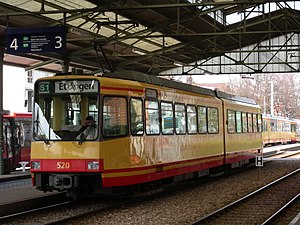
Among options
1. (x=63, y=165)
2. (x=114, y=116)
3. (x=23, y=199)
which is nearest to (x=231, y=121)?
(x=114, y=116)

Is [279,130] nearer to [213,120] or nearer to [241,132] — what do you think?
[241,132]

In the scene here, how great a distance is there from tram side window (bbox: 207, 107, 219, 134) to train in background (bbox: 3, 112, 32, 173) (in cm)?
889

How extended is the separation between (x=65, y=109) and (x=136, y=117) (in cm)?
169

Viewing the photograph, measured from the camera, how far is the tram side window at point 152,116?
12797mm

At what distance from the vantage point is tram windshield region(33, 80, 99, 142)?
11484mm

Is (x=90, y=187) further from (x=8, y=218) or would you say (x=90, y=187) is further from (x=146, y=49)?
(x=146, y=49)

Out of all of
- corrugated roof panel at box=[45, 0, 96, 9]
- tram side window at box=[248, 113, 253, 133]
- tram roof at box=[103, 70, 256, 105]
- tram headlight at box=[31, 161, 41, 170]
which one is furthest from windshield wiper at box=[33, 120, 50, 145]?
tram side window at box=[248, 113, 253, 133]

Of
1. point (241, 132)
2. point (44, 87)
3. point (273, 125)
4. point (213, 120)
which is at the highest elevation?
point (273, 125)

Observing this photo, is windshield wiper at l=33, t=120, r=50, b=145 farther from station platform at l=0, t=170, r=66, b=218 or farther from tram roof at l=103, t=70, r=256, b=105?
tram roof at l=103, t=70, r=256, b=105

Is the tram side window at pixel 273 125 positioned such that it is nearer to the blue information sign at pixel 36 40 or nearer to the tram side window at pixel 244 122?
the tram side window at pixel 244 122

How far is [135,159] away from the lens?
12195mm

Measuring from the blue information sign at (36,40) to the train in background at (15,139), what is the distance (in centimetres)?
667

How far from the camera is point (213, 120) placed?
17.6m

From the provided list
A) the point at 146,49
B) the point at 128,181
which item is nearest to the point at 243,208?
the point at 128,181
